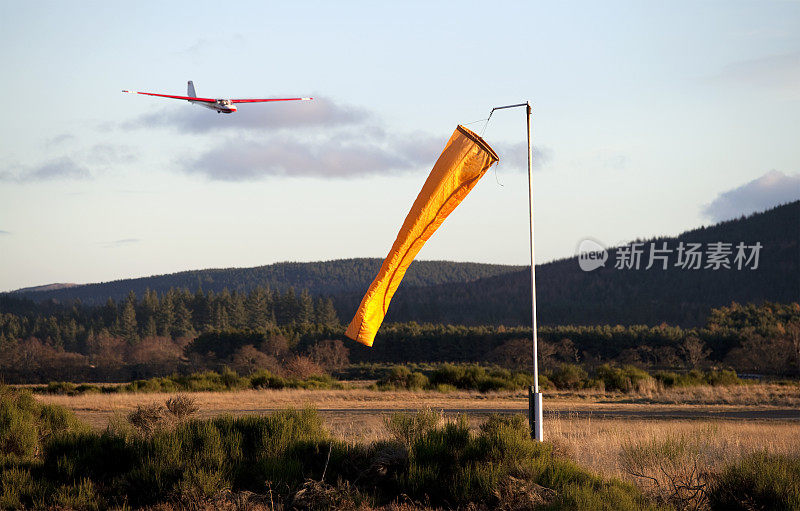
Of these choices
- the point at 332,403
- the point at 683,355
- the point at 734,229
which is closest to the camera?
the point at 332,403

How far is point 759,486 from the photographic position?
29.6 feet

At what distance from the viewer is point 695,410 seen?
25609 mm

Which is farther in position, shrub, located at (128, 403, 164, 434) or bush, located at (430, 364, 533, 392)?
bush, located at (430, 364, 533, 392)

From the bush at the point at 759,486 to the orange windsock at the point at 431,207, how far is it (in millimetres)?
4983

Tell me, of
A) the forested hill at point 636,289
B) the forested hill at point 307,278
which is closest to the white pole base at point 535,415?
the forested hill at point 636,289

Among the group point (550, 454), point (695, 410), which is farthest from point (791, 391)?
point (550, 454)

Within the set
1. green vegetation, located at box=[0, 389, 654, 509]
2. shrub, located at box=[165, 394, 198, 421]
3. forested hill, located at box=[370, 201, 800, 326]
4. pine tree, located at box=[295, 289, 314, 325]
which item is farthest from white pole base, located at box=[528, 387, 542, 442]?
pine tree, located at box=[295, 289, 314, 325]

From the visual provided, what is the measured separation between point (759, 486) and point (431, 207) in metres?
5.47

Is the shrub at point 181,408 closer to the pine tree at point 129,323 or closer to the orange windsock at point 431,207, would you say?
the orange windsock at point 431,207

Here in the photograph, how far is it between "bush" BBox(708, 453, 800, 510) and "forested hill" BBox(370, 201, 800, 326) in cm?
9725

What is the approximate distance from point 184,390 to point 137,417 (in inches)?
1062

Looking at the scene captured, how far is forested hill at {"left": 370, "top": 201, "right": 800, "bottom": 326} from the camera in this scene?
103312 millimetres

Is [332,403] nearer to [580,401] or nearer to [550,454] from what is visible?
[580,401]
